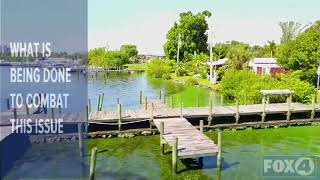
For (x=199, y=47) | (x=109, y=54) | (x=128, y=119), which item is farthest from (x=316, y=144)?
(x=109, y=54)

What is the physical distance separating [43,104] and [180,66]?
45.1 m

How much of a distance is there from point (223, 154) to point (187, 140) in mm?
2843

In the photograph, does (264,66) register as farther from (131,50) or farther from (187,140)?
(131,50)

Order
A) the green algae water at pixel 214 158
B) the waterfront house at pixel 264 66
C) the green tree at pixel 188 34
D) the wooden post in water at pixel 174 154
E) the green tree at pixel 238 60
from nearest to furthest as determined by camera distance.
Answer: the wooden post in water at pixel 174 154, the green algae water at pixel 214 158, the waterfront house at pixel 264 66, the green tree at pixel 238 60, the green tree at pixel 188 34

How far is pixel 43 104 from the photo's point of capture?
30.1m

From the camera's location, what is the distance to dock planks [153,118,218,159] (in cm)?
1932

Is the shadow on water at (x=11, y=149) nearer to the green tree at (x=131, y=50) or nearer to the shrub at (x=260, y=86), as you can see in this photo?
the shrub at (x=260, y=86)

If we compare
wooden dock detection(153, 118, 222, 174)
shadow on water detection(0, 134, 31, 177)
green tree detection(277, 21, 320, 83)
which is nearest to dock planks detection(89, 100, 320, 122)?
wooden dock detection(153, 118, 222, 174)

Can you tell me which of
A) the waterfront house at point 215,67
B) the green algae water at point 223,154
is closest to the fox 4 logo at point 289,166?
the green algae water at point 223,154

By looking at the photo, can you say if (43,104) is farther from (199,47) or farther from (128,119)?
(199,47)

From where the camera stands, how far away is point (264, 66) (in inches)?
2245

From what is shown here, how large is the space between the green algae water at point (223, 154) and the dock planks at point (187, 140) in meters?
1.07

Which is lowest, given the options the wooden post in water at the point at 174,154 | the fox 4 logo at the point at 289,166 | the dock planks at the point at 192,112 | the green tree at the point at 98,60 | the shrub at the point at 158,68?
the fox 4 logo at the point at 289,166

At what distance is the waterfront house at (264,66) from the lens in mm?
55244
